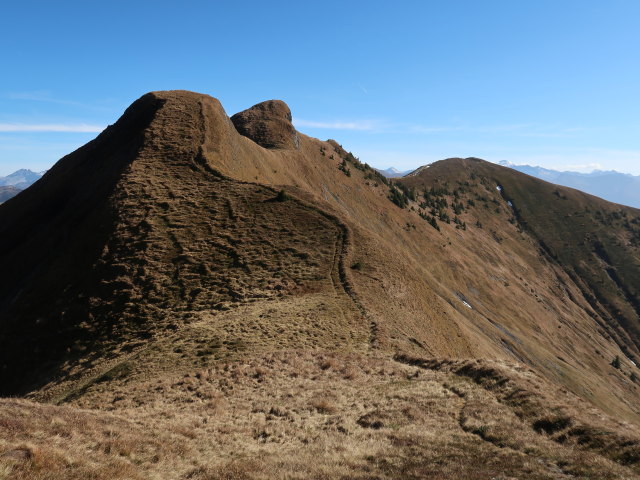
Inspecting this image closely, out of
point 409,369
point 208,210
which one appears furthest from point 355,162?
point 409,369

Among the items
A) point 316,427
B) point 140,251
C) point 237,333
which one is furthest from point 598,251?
point 316,427

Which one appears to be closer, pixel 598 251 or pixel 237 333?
pixel 237 333

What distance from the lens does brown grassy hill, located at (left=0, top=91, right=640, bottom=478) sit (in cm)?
1541

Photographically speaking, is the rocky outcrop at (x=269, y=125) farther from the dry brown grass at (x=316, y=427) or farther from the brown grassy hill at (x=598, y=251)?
the brown grassy hill at (x=598, y=251)

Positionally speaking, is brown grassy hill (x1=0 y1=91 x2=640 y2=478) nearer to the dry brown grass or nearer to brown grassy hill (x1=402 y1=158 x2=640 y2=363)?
the dry brown grass

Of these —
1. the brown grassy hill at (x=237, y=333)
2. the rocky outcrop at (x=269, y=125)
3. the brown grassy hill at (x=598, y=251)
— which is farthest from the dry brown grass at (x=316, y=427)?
the brown grassy hill at (x=598, y=251)

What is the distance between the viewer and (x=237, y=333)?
31688 millimetres

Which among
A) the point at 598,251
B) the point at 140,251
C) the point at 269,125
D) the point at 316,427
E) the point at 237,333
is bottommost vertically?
the point at 316,427

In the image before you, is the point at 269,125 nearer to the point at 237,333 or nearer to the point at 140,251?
the point at 140,251

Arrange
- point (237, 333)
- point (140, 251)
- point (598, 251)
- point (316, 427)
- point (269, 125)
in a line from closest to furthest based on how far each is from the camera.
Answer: point (316, 427), point (237, 333), point (140, 251), point (269, 125), point (598, 251)

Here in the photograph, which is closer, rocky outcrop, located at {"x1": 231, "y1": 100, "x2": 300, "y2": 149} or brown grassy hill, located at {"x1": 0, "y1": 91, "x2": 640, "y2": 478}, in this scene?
brown grassy hill, located at {"x1": 0, "y1": 91, "x2": 640, "y2": 478}

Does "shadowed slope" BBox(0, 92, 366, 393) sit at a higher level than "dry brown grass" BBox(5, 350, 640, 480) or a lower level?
higher

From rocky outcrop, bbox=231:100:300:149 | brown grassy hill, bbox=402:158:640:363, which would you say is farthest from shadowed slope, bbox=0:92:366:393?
brown grassy hill, bbox=402:158:640:363

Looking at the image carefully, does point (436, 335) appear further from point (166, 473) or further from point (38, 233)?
point (38, 233)
